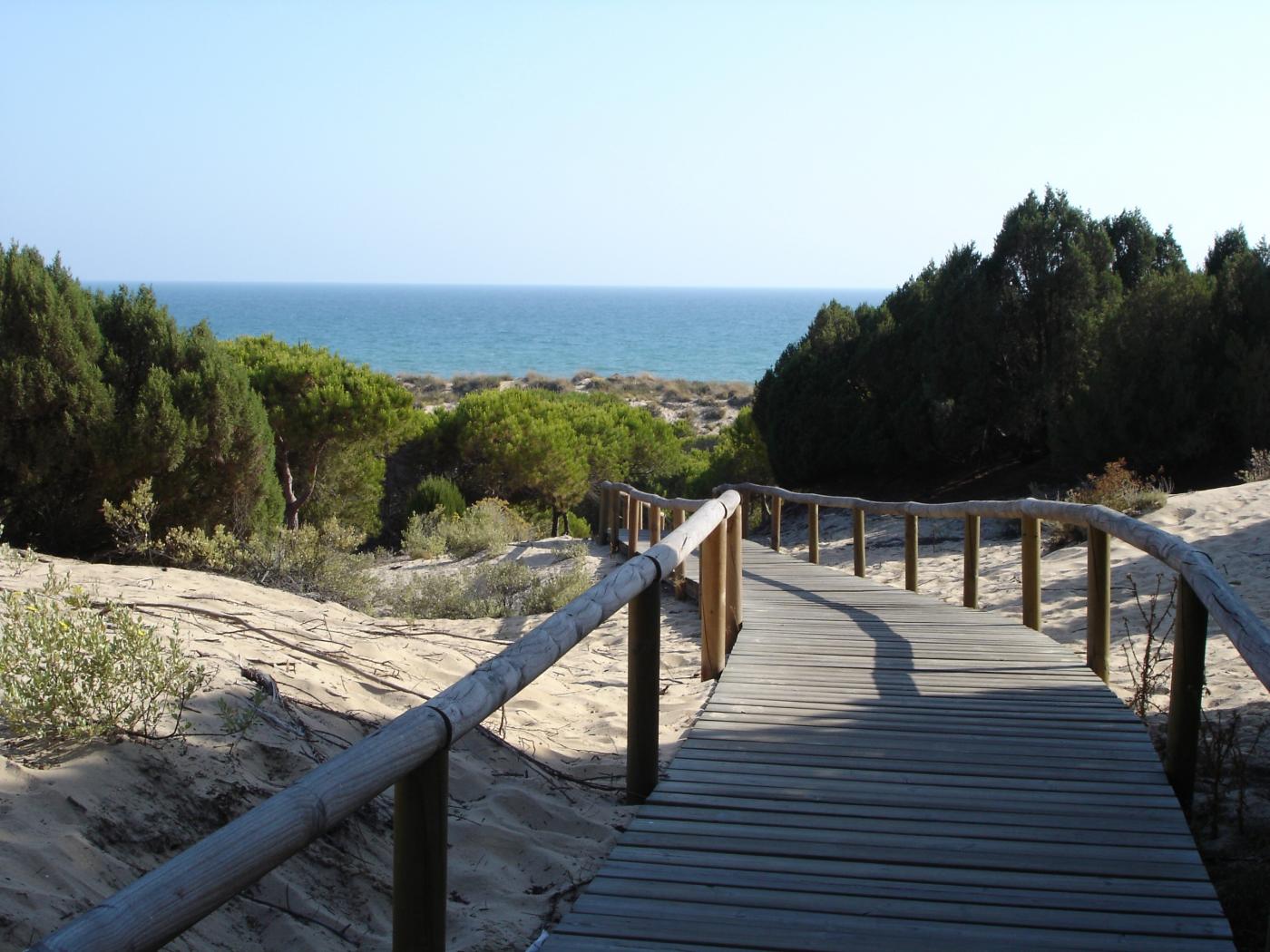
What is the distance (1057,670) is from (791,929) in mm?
3103

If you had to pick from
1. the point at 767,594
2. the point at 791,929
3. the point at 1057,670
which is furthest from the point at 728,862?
the point at 767,594

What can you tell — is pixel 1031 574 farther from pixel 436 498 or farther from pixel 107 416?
pixel 436 498

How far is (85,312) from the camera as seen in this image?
437 inches

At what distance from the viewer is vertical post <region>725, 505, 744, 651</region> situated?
635 cm

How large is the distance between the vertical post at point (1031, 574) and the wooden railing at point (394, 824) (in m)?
3.42

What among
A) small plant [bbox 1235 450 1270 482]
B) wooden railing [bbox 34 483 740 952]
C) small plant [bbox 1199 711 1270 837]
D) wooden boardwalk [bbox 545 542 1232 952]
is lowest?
small plant [bbox 1199 711 1270 837]

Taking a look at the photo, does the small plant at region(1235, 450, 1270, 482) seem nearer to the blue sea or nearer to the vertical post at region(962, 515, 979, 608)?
the vertical post at region(962, 515, 979, 608)

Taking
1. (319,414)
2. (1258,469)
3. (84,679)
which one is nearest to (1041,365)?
(1258,469)

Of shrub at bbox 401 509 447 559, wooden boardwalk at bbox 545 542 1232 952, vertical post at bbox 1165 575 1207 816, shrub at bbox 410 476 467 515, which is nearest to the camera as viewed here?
wooden boardwalk at bbox 545 542 1232 952

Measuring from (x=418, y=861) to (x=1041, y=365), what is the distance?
1633 cm

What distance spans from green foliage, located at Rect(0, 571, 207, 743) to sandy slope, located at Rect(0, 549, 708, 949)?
112mm

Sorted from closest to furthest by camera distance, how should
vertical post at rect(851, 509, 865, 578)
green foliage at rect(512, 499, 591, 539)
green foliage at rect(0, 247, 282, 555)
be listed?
1. vertical post at rect(851, 509, 865, 578)
2. green foliage at rect(0, 247, 282, 555)
3. green foliage at rect(512, 499, 591, 539)

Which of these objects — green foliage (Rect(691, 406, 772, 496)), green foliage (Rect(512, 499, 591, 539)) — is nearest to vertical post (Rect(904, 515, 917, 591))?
green foliage (Rect(512, 499, 591, 539))

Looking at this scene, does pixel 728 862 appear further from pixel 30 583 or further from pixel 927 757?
pixel 30 583
